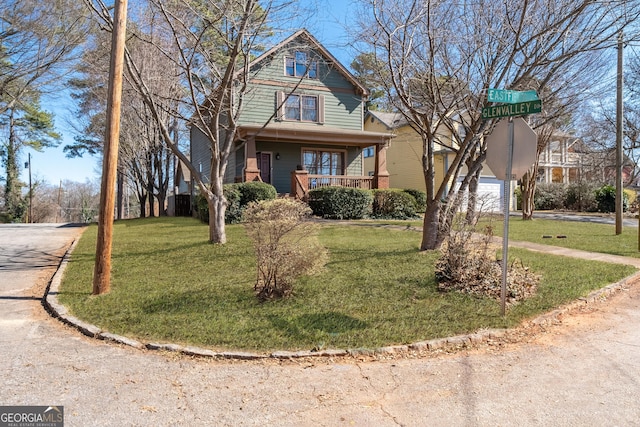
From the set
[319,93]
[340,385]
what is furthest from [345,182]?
[340,385]

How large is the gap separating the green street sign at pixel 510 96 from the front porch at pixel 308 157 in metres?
12.3

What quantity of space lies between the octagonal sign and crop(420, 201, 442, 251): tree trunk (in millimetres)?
3315

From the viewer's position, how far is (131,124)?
21219 mm

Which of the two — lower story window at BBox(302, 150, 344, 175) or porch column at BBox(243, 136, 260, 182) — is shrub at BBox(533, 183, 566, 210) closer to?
lower story window at BBox(302, 150, 344, 175)

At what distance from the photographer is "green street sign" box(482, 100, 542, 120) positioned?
201 inches

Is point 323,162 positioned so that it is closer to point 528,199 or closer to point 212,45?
point 528,199

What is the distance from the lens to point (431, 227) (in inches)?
363

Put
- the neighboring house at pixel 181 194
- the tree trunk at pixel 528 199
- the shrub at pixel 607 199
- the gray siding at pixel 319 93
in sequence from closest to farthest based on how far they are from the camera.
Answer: the tree trunk at pixel 528 199 → the gray siding at pixel 319 93 → the neighboring house at pixel 181 194 → the shrub at pixel 607 199

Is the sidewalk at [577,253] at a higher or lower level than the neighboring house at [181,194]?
lower

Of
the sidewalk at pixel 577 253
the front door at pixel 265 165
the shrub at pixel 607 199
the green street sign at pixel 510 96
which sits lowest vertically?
the sidewalk at pixel 577 253

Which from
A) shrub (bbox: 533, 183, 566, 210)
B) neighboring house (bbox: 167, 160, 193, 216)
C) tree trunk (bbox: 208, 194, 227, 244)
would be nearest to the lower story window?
neighboring house (bbox: 167, 160, 193, 216)

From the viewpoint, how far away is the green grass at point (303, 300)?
492cm

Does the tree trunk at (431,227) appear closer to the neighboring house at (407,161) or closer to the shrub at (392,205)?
the shrub at (392,205)

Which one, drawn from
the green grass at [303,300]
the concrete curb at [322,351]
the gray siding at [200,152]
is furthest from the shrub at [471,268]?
the gray siding at [200,152]
